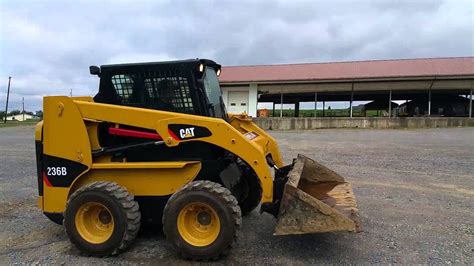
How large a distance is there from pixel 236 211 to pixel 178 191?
65 centimetres

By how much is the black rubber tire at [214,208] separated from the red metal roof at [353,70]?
26.7 meters

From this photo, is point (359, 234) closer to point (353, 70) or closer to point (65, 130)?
point (65, 130)

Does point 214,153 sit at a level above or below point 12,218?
above

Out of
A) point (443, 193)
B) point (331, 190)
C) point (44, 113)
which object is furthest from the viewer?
point (443, 193)

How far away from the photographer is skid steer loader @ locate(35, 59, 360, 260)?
3.95 m

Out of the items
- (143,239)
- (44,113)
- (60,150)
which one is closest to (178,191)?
(143,239)

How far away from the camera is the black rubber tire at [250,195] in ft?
17.6

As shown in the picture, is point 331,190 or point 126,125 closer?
point 126,125

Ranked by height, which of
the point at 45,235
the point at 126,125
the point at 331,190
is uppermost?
the point at 126,125

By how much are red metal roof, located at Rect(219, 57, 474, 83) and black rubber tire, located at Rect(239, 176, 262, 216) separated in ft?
82.6

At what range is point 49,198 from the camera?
4539mm

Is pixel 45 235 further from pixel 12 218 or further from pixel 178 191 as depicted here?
pixel 178 191

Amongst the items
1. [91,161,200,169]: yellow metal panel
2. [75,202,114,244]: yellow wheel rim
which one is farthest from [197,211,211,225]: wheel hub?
[75,202,114,244]: yellow wheel rim

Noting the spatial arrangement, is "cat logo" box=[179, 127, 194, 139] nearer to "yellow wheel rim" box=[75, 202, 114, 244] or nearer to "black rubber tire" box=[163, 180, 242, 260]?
"black rubber tire" box=[163, 180, 242, 260]
